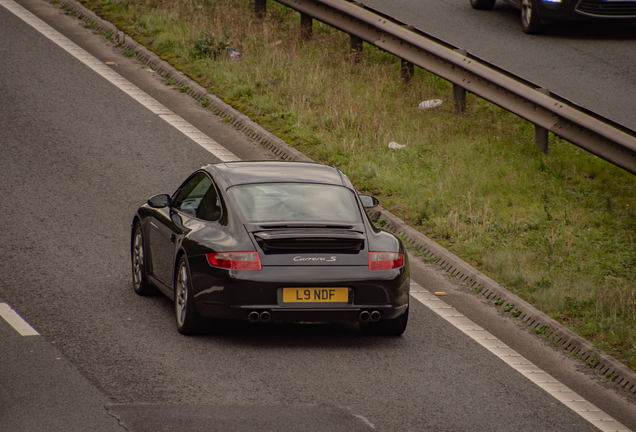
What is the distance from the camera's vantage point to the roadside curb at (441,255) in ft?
26.3

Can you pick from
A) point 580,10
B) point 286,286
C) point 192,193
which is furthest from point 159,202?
point 580,10

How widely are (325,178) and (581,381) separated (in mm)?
2672

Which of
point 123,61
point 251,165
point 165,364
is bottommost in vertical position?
point 123,61

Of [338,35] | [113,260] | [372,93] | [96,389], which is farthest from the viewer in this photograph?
[338,35]

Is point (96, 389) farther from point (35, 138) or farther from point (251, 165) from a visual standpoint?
point (35, 138)

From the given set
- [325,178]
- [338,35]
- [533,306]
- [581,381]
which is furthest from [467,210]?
[338,35]

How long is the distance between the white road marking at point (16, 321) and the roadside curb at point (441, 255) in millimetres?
4148

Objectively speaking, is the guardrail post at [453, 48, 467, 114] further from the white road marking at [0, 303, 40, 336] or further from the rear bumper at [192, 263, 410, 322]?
the white road marking at [0, 303, 40, 336]

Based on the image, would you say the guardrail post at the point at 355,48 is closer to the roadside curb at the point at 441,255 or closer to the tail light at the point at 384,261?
the roadside curb at the point at 441,255

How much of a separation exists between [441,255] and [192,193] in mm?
2816

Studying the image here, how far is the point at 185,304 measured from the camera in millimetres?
8016

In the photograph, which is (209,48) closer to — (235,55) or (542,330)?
(235,55)

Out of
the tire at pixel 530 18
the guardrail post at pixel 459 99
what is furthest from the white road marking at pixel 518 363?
the tire at pixel 530 18

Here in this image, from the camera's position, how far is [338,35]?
17.7 metres
